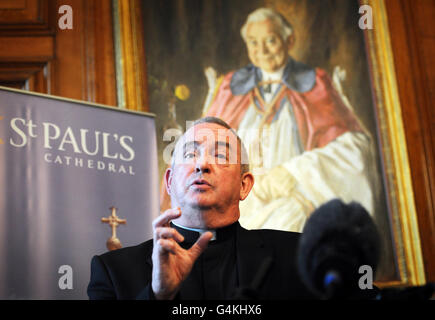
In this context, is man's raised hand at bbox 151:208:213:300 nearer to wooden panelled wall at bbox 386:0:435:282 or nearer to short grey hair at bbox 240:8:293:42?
wooden panelled wall at bbox 386:0:435:282

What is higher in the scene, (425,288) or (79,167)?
(79,167)

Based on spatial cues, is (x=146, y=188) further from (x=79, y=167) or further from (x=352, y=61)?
(x=352, y=61)

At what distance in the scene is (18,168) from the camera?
9.87 feet

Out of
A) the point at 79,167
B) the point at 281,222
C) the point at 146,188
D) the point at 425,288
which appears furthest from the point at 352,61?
the point at 425,288

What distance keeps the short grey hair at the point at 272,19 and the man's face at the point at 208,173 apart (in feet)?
6.45

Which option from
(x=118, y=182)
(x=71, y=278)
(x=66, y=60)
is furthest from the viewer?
(x=66, y=60)

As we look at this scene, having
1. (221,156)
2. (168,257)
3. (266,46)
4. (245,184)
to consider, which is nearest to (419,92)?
(266,46)

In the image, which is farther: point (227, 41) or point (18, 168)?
point (227, 41)

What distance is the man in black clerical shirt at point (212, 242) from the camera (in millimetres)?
2193

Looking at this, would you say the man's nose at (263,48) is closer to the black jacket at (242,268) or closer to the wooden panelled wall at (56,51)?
the wooden panelled wall at (56,51)

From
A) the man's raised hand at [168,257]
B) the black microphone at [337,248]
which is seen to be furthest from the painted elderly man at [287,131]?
the black microphone at [337,248]

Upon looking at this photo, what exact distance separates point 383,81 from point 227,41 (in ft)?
3.79
